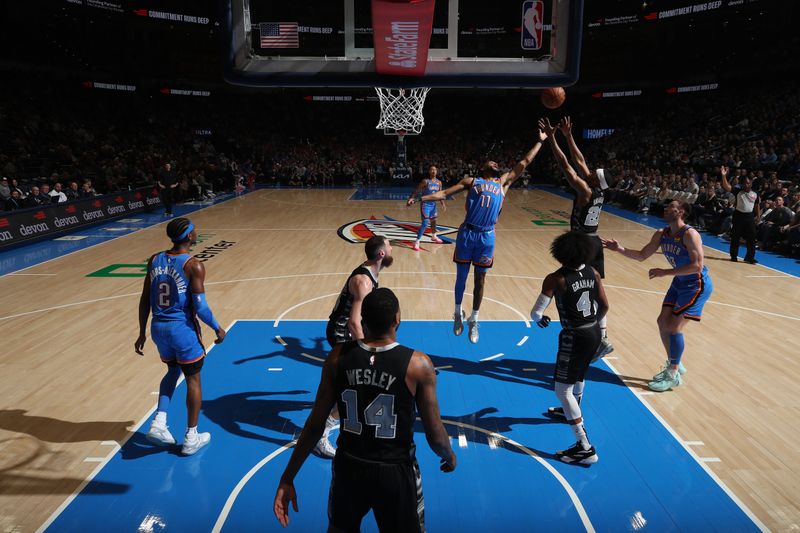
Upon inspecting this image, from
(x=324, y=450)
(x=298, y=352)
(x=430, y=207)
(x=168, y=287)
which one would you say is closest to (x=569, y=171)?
(x=298, y=352)

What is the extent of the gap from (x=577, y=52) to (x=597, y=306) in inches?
95.5

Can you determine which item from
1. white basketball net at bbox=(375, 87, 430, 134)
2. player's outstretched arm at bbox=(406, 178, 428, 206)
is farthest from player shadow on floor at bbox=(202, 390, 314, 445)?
white basketball net at bbox=(375, 87, 430, 134)

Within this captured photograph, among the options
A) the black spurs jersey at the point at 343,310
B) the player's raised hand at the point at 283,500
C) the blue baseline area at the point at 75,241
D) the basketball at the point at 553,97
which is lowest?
Result: the blue baseline area at the point at 75,241

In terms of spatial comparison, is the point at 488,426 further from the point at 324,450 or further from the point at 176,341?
the point at 176,341

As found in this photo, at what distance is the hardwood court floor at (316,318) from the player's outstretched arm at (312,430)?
2162 millimetres

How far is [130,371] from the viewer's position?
237 inches

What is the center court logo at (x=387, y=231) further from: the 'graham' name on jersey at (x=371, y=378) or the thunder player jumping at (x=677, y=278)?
the 'graham' name on jersey at (x=371, y=378)

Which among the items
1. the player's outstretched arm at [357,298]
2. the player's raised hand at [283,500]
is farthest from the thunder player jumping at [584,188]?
the player's raised hand at [283,500]

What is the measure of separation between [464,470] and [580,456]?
93 cm

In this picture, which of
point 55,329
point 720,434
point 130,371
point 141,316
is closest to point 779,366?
point 720,434

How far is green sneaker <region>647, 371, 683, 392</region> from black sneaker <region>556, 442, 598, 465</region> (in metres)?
1.70

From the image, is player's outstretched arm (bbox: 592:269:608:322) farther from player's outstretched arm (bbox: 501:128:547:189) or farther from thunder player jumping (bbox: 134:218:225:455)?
thunder player jumping (bbox: 134:218:225:455)

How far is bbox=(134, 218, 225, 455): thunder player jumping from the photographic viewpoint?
4.14m

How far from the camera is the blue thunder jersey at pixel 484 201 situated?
6.11 m
